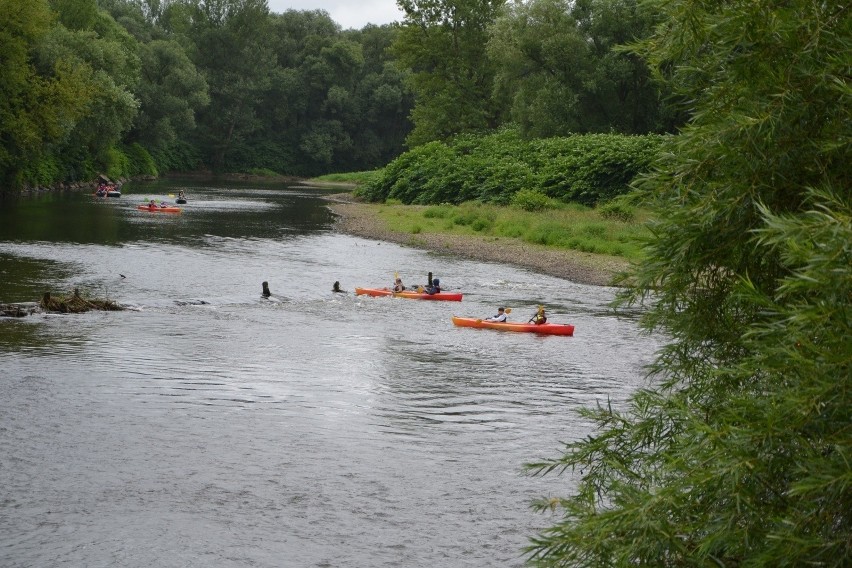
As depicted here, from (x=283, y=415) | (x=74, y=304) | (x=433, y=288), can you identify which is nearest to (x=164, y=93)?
(x=433, y=288)

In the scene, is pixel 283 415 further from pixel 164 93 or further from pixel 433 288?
pixel 164 93

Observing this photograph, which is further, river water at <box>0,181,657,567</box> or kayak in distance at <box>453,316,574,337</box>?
kayak in distance at <box>453,316,574,337</box>

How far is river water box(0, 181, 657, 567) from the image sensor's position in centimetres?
1386

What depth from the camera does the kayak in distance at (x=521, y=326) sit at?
27.6m

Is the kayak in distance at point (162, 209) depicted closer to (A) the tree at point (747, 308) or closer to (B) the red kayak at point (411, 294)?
(B) the red kayak at point (411, 294)

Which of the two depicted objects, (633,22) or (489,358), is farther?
(633,22)

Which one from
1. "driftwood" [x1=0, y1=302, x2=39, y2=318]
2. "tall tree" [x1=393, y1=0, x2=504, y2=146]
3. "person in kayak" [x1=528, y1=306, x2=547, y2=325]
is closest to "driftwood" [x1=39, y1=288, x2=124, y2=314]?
"driftwood" [x1=0, y1=302, x2=39, y2=318]

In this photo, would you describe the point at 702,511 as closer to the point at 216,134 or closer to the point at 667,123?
the point at 667,123

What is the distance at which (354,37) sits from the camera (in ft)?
461

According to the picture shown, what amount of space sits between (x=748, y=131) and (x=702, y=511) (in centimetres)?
257

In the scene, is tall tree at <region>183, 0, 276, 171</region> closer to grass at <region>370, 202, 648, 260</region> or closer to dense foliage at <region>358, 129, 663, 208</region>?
dense foliage at <region>358, 129, 663, 208</region>

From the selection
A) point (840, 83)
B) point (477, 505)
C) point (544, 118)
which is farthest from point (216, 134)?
point (840, 83)

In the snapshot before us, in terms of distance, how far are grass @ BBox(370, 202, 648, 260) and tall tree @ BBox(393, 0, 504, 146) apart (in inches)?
1016

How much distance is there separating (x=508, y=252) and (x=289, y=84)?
8802 cm
